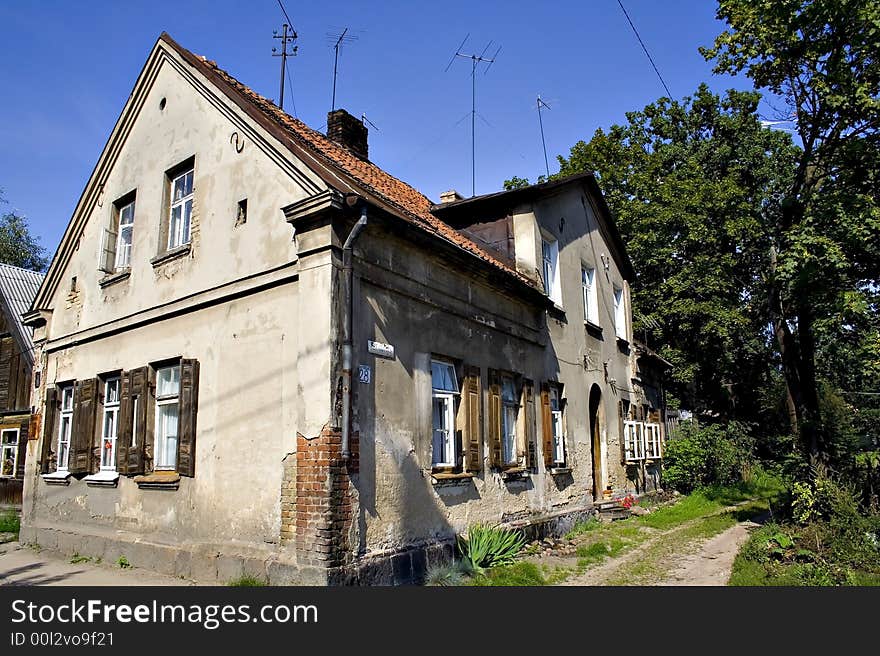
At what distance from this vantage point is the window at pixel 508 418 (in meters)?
10.7

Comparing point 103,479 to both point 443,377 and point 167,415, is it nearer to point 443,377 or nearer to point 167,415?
point 167,415

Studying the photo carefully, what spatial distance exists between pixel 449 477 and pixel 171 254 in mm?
5351

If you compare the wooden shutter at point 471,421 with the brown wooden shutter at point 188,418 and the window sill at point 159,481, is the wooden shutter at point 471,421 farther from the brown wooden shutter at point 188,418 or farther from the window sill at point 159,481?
the window sill at point 159,481

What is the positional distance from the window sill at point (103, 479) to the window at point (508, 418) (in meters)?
6.13

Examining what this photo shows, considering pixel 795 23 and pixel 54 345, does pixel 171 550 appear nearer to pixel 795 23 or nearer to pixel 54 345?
pixel 54 345

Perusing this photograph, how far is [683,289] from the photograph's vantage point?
20.7 meters

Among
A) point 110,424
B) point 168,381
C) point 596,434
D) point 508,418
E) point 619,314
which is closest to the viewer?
point 168,381

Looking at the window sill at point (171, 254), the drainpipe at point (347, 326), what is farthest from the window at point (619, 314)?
the window sill at point (171, 254)

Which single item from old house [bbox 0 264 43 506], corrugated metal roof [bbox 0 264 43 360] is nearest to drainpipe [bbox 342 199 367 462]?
old house [bbox 0 264 43 506]

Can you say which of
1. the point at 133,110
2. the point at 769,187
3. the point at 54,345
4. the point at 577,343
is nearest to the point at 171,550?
the point at 54,345

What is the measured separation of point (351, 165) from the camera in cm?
1115

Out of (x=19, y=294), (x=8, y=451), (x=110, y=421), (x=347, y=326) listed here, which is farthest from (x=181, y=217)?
(x=19, y=294)

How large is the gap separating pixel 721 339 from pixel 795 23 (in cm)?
1377

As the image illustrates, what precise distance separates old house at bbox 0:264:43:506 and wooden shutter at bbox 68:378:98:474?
32.6 ft
